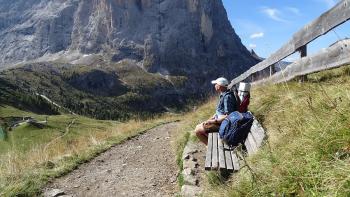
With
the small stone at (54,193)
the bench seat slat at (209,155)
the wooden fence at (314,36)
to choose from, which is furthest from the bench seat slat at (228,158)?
the small stone at (54,193)

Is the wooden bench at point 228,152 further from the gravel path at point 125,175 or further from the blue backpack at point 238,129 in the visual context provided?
the gravel path at point 125,175

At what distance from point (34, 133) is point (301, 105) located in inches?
4716

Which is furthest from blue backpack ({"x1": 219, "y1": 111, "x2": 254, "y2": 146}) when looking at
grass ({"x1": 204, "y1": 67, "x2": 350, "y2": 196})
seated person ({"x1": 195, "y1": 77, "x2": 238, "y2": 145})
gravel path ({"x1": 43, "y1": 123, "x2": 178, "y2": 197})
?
grass ({"x1": 204, "y1": 67, "x2": 350, "y2": 196})

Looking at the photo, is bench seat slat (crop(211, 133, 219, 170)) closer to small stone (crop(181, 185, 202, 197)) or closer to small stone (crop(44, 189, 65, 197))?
small stone (crop(181, 185, 202, 197))

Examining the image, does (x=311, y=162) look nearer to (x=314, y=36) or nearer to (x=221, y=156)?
(x=221, y=156)

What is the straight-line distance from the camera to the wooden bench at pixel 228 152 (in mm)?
6188

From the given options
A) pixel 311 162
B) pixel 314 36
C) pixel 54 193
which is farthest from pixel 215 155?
pixel 54 193

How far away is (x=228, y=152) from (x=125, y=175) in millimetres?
3679

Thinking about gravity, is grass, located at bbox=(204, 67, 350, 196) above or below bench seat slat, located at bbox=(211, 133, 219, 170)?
above

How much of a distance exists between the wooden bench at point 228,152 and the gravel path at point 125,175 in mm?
1345

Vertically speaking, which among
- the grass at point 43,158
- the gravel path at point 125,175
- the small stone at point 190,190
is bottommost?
the gravel path at point 125,175

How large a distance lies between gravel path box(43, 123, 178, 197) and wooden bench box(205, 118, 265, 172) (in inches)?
52.9

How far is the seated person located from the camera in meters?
8.95

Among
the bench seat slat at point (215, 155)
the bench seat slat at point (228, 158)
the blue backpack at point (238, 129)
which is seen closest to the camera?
the bench seat slat at point (228, 158)
